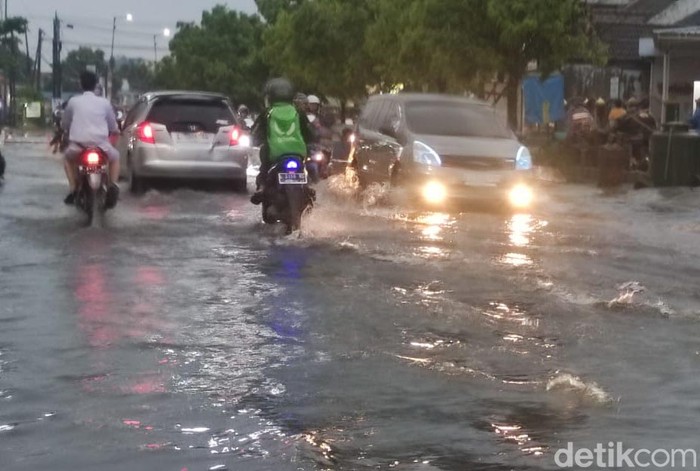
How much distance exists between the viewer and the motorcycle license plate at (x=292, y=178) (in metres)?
14.2

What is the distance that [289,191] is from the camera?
14086 mm

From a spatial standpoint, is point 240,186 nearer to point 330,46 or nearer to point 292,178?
point 292,178

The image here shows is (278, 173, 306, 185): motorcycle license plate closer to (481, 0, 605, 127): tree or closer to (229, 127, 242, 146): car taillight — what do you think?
(229, 127, 242, 146): car taillight

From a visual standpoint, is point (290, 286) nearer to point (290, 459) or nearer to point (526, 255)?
point (526, 255)

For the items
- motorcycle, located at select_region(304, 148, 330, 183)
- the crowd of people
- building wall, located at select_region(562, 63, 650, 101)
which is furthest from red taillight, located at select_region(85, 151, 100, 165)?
building wall, located at select_region(562, 63, 650, 101)

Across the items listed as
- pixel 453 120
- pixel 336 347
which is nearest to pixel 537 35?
pixel 453 120

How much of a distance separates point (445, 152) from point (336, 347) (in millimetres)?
9934

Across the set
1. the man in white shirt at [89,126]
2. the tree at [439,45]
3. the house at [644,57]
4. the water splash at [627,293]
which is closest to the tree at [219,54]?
the house at [644,57]

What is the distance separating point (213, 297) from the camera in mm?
10086

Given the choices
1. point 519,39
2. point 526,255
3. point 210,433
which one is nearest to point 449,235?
point 526,255

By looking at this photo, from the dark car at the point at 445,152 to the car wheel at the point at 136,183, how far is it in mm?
3251

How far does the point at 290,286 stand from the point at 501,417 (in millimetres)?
4242

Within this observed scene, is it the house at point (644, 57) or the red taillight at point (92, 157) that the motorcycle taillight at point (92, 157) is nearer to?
the red taillight at point (92, 157)

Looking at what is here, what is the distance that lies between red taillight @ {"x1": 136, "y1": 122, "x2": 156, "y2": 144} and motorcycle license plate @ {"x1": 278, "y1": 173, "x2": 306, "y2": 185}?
19.6 feet
